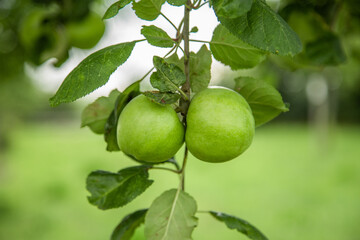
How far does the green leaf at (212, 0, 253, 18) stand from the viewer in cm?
58

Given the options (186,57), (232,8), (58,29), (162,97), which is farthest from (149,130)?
(58,29)

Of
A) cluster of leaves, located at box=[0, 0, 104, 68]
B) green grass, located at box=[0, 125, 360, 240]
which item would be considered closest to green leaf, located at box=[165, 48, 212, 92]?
cluster of leaves, located at box=[0, 0, 104, 68]

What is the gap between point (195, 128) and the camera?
0.70 meters

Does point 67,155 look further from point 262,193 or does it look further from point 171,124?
point 171,124

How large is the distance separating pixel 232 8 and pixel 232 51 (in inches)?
9.2

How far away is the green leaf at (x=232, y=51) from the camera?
80 cm

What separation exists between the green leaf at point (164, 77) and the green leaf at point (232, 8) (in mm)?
154

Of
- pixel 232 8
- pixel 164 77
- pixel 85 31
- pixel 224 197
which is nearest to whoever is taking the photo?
pixel 232 8

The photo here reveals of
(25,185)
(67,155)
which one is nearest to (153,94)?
(25,185)

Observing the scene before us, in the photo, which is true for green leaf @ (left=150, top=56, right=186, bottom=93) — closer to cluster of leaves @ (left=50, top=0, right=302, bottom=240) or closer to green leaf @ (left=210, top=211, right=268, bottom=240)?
cluster of leaves @ (left=50, top=0, right=302, bottom=240)

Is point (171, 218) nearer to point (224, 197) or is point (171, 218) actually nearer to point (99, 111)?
point (99, 111)

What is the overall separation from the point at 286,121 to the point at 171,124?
17.5 meters

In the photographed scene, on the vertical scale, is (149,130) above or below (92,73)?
below

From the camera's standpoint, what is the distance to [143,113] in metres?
0.69
